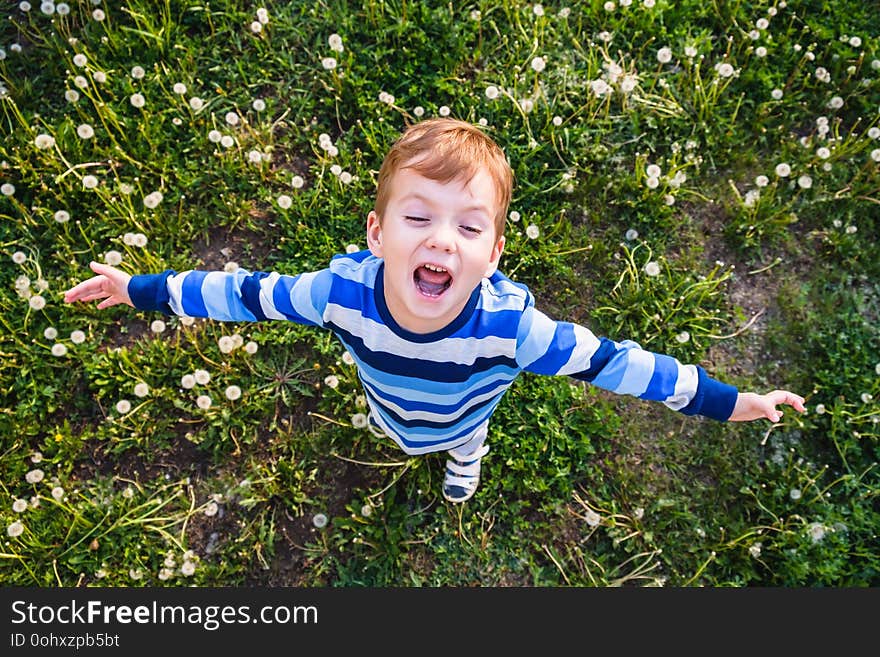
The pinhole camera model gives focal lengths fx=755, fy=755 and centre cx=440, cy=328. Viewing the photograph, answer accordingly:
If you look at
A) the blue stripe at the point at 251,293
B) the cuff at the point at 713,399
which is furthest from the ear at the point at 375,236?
the cuff at the point at 713,399

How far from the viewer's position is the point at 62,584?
3.46 metres

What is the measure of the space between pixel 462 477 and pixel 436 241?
5.39 ft

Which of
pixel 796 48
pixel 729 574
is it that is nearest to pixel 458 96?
pixel 796 48

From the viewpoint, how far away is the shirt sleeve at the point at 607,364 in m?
2.38

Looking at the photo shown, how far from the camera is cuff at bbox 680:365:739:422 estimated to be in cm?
247

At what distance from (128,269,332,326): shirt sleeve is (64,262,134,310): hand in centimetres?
8

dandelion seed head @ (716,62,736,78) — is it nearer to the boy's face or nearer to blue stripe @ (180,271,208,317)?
the boy's face

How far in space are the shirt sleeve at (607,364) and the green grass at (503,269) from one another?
131cm

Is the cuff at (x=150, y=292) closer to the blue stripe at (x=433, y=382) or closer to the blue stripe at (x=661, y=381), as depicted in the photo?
the blue stripe at (x=433, y=382)

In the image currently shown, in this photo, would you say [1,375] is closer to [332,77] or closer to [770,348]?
[332,77]

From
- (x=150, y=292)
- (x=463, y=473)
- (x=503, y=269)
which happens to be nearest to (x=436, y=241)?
(x=150, y=292)

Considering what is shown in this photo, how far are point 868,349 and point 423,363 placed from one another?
2.71m

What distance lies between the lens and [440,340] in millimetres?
2334

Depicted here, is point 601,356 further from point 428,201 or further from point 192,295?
point 192,295
